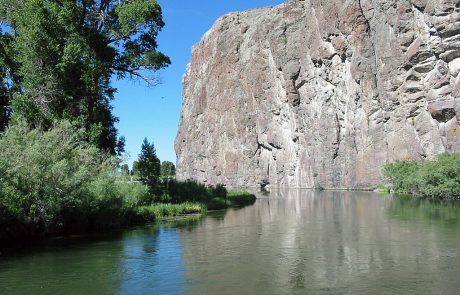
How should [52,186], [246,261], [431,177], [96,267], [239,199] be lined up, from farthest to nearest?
[431,177], [239,199], [52,186], [246,261], [96,267]

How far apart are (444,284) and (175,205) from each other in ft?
93.3

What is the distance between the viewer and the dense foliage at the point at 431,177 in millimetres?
58812

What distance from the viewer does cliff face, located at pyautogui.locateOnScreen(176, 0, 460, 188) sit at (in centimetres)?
7981

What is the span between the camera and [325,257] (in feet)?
72.1

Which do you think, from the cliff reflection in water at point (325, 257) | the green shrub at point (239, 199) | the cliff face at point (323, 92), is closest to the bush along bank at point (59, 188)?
the cliff reflection in water at point (325, 257)

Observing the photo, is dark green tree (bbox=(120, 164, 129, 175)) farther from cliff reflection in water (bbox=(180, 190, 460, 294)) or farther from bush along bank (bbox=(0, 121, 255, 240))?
cliff reflection in water (bbox=(180, 190, 460, 294))

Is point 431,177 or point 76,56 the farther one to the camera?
point 431,177

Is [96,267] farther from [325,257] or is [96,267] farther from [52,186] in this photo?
[325,257]

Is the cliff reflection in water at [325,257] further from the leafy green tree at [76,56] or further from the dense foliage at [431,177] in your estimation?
the dense foliage at [431,177]

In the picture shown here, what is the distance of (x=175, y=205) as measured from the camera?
42.6 m

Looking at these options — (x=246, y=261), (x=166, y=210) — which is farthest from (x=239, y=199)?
(x=246, y=261)

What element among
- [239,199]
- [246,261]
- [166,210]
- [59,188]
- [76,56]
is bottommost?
[246,261]

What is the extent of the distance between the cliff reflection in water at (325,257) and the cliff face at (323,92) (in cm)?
4927

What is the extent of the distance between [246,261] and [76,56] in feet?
68.3
